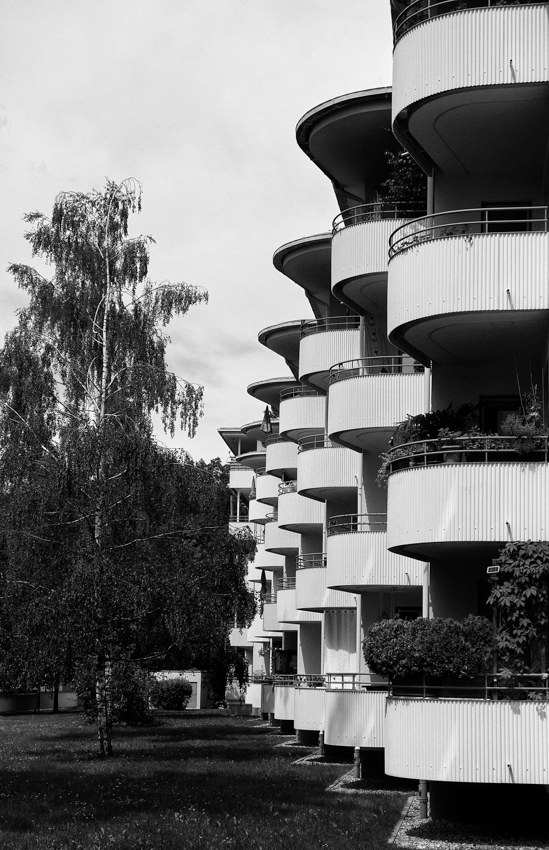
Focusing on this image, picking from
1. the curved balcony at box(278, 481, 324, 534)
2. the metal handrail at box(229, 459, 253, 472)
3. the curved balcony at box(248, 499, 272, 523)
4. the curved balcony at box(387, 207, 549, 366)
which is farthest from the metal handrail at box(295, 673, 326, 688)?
the metal handrail at box(229, 459, 253, 472)

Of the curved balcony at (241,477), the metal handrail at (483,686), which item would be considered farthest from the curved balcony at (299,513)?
the curved balcony at (241,477)

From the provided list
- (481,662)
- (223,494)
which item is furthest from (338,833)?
(223,494)

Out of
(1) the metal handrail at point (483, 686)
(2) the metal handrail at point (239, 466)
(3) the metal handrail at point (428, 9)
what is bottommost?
(1) the metal handrail at point (483, 686)

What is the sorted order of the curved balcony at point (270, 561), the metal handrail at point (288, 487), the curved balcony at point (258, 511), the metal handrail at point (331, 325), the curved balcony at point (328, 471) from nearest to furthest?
1. the curved balcony at point (328, 471)
2. the metal handrail at point (331, 325)
3. the metal handrail at point (288, 487)
4. the curved balcony at point (270, 561)
5. the curved balcony at point (258, 511)

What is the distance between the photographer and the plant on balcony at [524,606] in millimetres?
18641

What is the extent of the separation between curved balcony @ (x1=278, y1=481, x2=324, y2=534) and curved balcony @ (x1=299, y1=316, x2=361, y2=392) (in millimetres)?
5839

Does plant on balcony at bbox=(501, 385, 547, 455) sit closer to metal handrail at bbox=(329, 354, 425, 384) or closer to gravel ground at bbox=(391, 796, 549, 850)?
gravel ground at bbox=(391, 796, 549, 850)

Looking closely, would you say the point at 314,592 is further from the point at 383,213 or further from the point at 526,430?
the point at 526,430

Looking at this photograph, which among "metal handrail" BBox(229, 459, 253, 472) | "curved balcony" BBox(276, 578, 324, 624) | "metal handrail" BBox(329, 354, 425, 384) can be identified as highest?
"metal handrail" BBox(229, 459, 253, 472)

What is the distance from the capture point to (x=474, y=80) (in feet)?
65.5

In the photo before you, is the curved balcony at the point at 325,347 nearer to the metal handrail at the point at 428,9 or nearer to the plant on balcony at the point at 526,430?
the metal handrail at the point at 428,9

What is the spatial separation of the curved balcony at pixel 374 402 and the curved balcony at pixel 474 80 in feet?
20.3

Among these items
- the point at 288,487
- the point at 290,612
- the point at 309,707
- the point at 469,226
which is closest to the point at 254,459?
the point at 288,487

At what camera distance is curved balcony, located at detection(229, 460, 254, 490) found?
246ft
